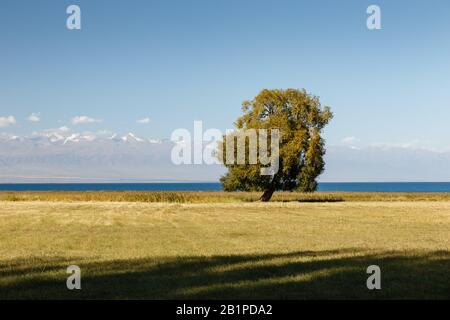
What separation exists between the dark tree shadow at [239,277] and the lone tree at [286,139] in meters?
53.7

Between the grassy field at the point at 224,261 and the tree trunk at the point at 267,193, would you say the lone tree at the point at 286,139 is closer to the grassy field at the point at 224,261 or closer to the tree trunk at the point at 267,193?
the tree trunk at the point at 267,193

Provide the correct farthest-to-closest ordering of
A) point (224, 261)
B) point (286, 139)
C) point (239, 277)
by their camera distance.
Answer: point (286, 139)
point (224, 261)
point (239, 277)

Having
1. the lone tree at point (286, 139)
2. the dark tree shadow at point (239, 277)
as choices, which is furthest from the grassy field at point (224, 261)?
the lone tree at point (286, 139)

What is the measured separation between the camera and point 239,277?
610 inches

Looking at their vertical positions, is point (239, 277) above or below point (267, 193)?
above

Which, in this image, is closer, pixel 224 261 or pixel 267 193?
pixel 224 261

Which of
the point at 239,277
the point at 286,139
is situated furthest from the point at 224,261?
the point at 286,139

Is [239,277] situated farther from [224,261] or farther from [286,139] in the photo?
[286,139]

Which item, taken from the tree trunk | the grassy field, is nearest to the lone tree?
the tree trunk

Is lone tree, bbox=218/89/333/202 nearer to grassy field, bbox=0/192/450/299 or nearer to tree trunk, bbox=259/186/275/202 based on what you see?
tree trunk, bbox=259/186/275/202

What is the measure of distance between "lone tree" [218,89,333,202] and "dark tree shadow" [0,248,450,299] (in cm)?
5375

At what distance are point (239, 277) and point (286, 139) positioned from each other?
59.7 m

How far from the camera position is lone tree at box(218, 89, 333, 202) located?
7412 centimetres
